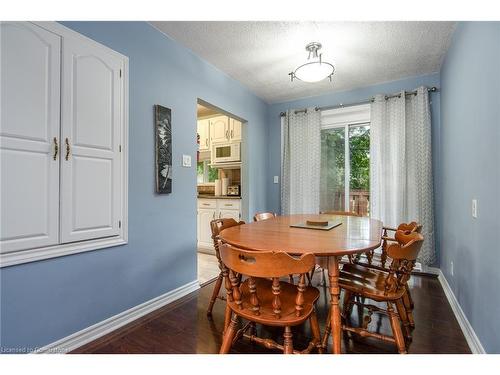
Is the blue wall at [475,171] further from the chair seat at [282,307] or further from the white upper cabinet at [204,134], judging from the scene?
the white upper cabinet at [204,134]

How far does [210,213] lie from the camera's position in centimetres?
400

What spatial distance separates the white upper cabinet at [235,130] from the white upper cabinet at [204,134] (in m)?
0.47

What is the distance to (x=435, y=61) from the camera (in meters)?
2.80

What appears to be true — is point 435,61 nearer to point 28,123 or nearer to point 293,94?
point 293,94

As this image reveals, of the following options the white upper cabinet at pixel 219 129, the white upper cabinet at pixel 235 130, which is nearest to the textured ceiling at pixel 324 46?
the white upper cabinet at pixel 235 130

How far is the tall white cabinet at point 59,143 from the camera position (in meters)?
1.40

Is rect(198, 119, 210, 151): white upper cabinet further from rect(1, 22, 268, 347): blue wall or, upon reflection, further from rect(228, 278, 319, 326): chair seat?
rect(228, 278, 319, 326): chair seat

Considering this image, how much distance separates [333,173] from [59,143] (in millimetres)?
3335

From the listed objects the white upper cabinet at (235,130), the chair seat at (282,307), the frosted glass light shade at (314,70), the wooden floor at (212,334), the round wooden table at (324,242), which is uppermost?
the frosted glass light shade at (314,70)

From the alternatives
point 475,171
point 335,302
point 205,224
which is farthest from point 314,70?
point 205,224

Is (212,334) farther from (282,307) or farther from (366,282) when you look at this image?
(366,282)

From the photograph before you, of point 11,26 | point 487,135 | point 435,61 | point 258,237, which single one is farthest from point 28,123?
point 435,61

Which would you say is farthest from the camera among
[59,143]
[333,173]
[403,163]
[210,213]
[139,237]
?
[210,213]

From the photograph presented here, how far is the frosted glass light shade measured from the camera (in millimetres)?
2216
